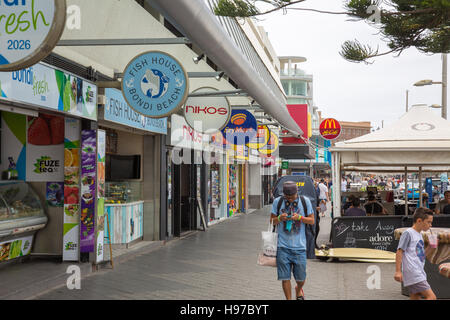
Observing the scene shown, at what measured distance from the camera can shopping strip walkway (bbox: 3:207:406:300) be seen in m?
7.67

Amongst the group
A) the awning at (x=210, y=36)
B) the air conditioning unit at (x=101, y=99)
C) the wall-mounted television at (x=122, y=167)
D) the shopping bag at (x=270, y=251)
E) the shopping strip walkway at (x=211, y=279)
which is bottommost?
the shopping strip walkway at (x=211, y=279)

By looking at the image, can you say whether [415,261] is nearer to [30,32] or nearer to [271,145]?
[30,32]

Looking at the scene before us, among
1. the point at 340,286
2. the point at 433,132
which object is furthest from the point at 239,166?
the point at 340,286

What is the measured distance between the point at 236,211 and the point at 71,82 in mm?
16642

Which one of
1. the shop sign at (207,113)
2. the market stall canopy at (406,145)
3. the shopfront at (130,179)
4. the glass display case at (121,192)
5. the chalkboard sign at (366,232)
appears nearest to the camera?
the shop sign at (207,113)

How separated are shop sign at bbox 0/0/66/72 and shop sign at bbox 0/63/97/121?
2902mm

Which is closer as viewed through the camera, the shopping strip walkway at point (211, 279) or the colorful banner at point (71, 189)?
the shopping strip walkway at point (211, 279)

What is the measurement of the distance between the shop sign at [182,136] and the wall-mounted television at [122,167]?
117 cm

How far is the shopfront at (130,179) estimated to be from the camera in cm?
1166

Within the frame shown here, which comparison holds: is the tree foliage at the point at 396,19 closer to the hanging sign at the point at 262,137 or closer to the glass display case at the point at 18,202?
the glass display case at the point at 18,202

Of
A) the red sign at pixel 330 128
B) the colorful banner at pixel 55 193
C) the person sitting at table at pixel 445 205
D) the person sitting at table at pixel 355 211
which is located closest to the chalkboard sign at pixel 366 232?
the person sitting at table at pixel 355 211

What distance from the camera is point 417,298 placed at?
5805 millimetres

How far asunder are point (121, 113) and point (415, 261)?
652 cm

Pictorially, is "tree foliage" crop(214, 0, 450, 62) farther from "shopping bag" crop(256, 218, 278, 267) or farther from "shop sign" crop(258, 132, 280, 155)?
"shop sign" crop(258, 132, 280, 155)
